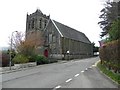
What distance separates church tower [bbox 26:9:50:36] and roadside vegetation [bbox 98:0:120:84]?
3820 cm

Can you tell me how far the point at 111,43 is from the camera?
24297 millimetres

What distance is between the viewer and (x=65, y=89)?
13.3 metres

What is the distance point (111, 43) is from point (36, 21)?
58.9 metres

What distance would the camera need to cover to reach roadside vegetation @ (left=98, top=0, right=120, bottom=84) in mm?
20656

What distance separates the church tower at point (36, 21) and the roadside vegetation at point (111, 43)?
3820 centimetres

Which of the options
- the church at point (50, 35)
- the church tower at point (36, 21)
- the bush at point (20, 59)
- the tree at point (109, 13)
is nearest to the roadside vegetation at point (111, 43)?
the tree at point (109, 13)

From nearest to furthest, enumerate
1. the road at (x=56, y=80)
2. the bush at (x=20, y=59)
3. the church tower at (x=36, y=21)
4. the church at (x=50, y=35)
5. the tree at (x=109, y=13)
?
the road at (x=56, y=80)
the tree at (x=109, y=13)
the bush at (x=20, y=59)
the church at (x=50, y=35)
the church tower at (x=36, y=21)

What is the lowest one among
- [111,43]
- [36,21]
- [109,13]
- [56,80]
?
[56,80]

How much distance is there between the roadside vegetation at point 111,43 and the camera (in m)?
20.7

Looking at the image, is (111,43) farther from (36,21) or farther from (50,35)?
(50,35)

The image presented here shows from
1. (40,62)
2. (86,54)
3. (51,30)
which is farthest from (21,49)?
(86,54)

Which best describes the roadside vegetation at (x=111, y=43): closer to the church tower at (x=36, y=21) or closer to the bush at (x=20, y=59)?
the bush at (x=20, y=59)

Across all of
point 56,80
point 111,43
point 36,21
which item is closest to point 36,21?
point 36,21

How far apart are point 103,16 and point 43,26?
45209mm
